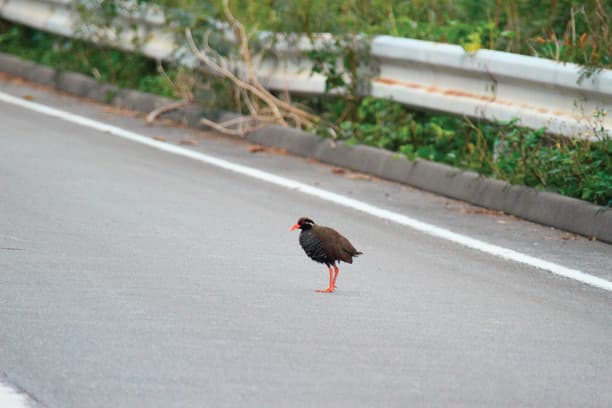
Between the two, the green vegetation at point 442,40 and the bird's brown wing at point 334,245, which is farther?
the green vegetation at point 442,40

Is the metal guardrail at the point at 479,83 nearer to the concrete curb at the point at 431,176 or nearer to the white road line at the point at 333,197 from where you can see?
the concrete curb at the point at 431,176

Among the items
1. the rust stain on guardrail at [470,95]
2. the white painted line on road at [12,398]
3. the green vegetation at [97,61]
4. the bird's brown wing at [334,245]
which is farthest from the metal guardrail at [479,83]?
the white painted line on road at [12,398]

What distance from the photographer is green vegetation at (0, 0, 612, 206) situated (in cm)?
1017

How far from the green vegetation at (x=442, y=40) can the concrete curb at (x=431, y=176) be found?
117 millimetres

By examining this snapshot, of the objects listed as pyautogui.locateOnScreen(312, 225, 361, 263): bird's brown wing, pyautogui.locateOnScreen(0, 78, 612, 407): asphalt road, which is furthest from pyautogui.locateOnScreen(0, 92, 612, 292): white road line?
pyautogui.locateOnScreen(312, 225, 361, 263): bird's brown wing

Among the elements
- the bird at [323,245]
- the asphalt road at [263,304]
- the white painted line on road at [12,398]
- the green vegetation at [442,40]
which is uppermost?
the green vegetation at [442,40]

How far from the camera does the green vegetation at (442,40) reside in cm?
1017

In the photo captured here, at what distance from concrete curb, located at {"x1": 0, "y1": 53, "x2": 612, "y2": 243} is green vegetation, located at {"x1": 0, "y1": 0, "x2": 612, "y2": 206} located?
12 cm

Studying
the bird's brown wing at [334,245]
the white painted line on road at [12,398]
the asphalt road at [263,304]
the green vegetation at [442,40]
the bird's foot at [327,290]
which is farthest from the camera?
the green vegetation at [442,40]

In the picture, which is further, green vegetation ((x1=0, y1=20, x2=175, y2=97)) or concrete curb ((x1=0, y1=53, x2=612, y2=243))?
green vegetation ((x1=0, y1=20, x2=175, y2=97))

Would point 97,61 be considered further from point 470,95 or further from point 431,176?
point 431,176

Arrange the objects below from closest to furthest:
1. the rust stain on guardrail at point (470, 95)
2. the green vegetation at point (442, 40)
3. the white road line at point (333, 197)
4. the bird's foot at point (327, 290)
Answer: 1. the bird's foot at point (327, 290)
2. the white road line at point (333, 197)
3. the green vegetation at point (442, 40)
4. the rust stain on guardrail at point (470, 95)

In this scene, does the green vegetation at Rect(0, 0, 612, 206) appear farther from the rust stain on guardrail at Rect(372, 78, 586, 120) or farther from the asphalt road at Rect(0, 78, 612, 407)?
the asphalt road at Rect(0, 78, 612, 407)

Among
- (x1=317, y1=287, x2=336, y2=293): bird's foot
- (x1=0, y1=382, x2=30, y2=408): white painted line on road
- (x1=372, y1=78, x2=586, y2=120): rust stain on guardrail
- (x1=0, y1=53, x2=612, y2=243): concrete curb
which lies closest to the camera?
(x1=0, y1=382, x2=30, y2=408): white painted line on road
